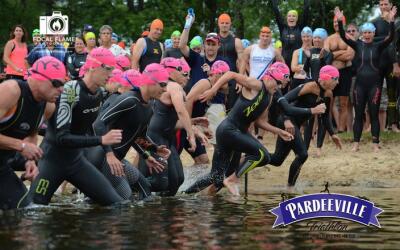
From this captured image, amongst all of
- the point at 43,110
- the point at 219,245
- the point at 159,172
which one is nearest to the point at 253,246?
the point at 219,245

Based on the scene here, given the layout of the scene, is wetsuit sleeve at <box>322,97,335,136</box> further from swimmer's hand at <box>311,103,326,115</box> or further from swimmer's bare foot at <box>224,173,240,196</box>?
swimmer's bare foot at <box>224,173,240,196</box>

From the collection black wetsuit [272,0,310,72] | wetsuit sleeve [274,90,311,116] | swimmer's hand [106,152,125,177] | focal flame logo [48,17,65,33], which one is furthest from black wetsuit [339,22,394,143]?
swimmer's hand [106,152,125,177]

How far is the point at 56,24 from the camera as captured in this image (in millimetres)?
19406

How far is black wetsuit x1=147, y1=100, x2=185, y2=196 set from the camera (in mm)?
12609

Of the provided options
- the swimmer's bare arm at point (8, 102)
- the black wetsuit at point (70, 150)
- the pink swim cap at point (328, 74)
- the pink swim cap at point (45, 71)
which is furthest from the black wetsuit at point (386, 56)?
the swimmer's bare arm at point (8, 102)

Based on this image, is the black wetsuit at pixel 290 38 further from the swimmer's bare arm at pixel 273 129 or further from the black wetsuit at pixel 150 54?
the swimmer's bare arm at pixel 273 129

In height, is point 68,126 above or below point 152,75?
below

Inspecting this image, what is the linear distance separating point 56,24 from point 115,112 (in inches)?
350

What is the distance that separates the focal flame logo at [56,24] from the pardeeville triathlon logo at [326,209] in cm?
1111

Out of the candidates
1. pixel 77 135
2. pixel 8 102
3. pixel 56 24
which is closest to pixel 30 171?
pixel 8 102

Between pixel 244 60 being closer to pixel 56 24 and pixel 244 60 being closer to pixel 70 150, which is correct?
pixel 56 24

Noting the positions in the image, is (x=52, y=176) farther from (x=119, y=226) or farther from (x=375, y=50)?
(x=375, y=50)

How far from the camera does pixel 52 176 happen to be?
10.2 m

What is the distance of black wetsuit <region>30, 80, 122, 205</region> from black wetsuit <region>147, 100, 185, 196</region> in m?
2.17
